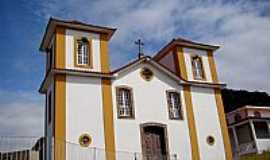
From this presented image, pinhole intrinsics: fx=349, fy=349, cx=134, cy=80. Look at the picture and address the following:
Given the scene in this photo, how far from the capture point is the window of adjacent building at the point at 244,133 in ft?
105

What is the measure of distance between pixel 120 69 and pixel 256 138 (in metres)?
17.4

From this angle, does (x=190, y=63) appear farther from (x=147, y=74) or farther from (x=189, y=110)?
(x=147, y=74)

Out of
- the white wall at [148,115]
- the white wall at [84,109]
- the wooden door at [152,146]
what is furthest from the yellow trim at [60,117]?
the wooden door at [152,146]

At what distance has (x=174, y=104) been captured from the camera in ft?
66.7

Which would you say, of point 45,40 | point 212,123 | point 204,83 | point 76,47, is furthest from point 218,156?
point 45,40

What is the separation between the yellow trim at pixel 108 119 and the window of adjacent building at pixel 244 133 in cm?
1824

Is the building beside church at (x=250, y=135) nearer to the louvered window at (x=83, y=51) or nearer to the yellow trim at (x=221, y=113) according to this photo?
the yellow trim at (x=221, y=113)

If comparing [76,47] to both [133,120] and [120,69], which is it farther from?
[133,120]

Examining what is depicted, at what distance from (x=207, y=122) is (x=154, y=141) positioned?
373 cm

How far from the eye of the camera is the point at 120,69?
1922cm

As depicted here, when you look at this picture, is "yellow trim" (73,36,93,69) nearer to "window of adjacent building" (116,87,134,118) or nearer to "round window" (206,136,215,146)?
"window of adjacent building" (116,87,134,118)

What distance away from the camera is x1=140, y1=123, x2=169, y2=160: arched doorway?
1852cm

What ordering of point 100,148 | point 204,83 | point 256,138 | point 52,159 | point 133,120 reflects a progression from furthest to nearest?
1. point 256,138
2. point 204,83
3. point 133,120
4. point 100,148
5. point 52,159

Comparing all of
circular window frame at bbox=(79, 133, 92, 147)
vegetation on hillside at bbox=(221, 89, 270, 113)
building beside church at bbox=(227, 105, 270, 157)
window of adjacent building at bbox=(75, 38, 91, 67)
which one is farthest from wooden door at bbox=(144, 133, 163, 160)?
vegetation on hillside at bbox=(221, 89, 270, 113)
